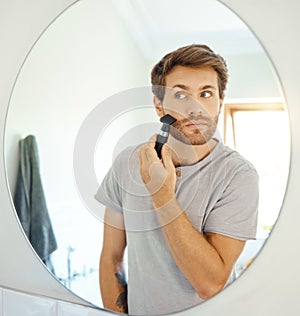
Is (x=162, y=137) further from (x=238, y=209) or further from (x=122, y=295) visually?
(x=122, y=295)

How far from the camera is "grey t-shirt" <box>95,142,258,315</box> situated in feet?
3.10

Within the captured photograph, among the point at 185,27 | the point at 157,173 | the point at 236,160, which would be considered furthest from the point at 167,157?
the point at 185,27

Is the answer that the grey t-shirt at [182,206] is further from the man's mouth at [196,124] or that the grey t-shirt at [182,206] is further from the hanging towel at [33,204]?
the hanging towel at [33,204]

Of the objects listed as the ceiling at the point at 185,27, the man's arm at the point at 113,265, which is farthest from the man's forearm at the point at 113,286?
the ceiling at the point at 185,27

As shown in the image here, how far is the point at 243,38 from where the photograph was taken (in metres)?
0.96

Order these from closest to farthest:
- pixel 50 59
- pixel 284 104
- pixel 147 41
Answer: pixel 284 104 → pixel 147 41 → pixel 50 59

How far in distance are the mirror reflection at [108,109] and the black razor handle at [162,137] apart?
1cm

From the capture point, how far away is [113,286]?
108 centimetres

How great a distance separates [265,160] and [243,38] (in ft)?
0.85

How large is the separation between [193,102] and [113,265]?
42 centimetres

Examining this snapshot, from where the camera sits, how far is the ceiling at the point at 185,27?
0.96 metres

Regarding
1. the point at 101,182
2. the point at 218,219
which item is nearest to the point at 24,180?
the point at 101,182

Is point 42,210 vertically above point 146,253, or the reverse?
point 42,210

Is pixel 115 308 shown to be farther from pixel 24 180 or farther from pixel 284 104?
pixel 284 104
